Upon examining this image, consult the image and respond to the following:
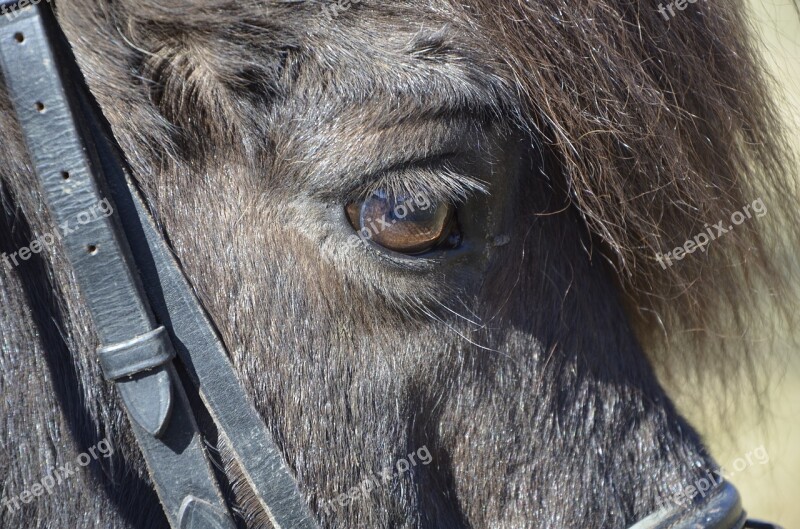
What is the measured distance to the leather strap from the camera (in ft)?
3.13

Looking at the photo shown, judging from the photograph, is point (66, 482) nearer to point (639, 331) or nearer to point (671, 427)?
point (671, 427)

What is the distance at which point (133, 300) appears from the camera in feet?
3.18

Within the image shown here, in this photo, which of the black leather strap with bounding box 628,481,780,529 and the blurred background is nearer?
the black leather strap with bounding box 628,481,780,529

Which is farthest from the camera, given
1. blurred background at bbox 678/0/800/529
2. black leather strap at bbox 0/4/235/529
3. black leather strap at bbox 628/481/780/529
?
blurred background at bbox 678/0/800/529

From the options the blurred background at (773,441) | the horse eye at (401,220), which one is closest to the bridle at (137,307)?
the horse eye at (401,220)

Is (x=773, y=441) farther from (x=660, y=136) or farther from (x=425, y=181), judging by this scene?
(x=425, y=181)

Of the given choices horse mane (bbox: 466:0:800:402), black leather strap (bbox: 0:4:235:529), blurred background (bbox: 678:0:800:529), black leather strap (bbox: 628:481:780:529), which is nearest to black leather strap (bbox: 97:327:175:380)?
black leather strap (bbox: 0:4:235:529)

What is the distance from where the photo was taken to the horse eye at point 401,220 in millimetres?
981

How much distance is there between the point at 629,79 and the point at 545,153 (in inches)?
6.1

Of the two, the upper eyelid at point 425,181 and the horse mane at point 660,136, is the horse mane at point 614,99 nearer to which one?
the horse mane at point 660,136

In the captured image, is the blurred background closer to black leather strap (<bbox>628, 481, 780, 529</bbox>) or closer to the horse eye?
black leather strap (<bbox>628, 481, 780, 529</bbox>)

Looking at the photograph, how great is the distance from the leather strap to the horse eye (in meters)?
0.25

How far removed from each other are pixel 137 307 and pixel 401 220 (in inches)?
14.5


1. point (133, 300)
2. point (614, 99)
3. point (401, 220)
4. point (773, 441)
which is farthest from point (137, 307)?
point (773, 441)
